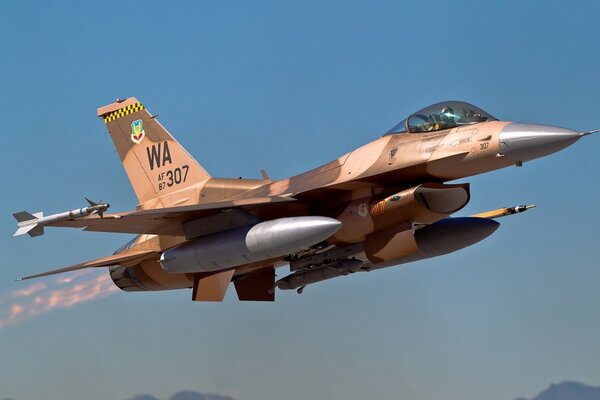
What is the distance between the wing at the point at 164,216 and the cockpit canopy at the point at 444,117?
2.66 m

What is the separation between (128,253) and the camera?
20.3 meters

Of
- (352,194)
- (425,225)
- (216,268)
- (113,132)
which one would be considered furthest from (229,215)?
(113,132)

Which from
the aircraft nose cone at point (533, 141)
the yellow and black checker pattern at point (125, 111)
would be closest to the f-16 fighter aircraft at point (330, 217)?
the aircraft nose cone at point (533, 141)

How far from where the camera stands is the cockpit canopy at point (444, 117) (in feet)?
56.8

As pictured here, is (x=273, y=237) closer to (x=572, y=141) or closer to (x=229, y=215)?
(x=229, y=215)

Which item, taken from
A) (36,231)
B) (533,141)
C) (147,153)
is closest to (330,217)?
(533,141)

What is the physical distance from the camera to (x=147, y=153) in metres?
22.1

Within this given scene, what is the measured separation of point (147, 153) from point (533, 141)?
923 cm

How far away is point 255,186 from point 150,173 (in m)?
3.12

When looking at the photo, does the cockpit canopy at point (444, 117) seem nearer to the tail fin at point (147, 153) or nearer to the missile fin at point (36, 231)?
the tail fin at point (147, 153)

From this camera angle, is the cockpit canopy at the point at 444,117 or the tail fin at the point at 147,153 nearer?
the cockpit canopy at the point at 444,117

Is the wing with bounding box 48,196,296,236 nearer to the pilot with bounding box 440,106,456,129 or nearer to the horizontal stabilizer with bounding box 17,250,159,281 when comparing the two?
the horizontal stabilizer with bounding box 17,250,159,281

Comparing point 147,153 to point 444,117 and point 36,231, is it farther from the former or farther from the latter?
point 444,117

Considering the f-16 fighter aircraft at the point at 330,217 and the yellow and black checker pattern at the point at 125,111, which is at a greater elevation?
the yellow and black checker pattern at the point at 125,111
